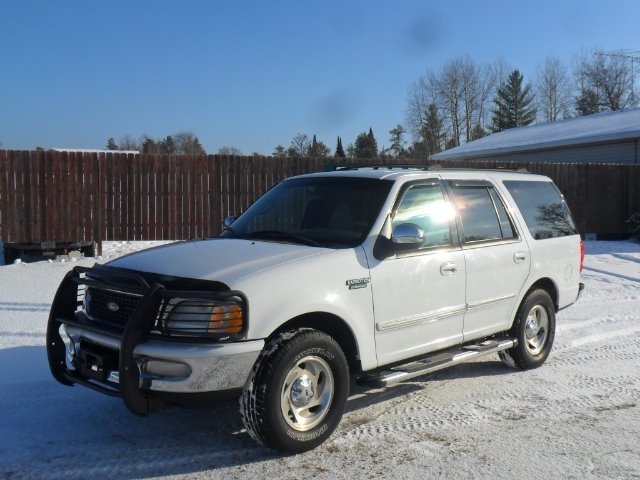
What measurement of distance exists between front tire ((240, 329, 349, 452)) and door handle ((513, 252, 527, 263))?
2.39 metres

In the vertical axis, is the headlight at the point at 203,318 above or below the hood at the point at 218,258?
below

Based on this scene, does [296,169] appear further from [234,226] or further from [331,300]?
[331,300]

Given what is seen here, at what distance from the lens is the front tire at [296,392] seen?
12.7ft

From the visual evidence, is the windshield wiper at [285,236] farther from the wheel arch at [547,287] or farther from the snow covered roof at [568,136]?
the snow covered roof at [568,136]

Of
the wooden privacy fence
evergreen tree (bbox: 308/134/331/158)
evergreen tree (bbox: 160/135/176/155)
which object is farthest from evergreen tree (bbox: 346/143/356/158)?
the wooden privacy fence

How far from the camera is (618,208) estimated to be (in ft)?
61.0

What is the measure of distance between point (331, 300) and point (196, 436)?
140 cm

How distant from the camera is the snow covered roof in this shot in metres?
21.7

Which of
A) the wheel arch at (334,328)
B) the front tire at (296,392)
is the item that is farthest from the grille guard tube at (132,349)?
the wheel arch at (334,328)

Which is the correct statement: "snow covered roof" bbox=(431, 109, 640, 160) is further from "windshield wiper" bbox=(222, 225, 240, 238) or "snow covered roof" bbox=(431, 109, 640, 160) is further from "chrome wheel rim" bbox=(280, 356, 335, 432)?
"chrome wheel rim" bbox=(280, 356, 335, 432)

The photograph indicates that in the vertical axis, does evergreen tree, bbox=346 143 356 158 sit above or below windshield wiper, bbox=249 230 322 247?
above

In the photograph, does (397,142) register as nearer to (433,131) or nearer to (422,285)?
(433,131)

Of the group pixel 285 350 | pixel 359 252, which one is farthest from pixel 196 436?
pixel 359 252

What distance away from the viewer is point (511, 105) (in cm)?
6131
